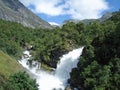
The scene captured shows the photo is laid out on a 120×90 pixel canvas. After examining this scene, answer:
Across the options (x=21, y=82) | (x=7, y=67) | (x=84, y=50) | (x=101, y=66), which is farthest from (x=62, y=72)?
(x=21, y=82)

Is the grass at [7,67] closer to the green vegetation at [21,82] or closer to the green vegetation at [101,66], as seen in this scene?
the green vegetation at [21,82]

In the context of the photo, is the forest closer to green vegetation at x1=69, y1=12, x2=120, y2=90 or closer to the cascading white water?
green vegetation at x1=69, y1=12, x2=120, y2=90

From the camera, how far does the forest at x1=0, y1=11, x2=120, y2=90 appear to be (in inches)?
2928

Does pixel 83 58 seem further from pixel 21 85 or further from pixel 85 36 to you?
pixel 85 36

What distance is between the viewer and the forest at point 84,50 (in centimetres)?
7438

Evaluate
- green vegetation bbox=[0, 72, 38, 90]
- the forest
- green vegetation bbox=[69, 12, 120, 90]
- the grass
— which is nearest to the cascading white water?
the forest

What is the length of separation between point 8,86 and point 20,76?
5.78 meters

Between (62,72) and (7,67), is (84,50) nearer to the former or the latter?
(7,67)

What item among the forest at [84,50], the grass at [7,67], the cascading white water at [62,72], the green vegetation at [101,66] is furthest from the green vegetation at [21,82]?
the cascading white water at [62,72]

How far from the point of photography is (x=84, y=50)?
93000mm

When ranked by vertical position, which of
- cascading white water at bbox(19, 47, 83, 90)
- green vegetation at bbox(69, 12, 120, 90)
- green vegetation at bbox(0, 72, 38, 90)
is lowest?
green vegetation at bbox(0, 72, 38, 90)

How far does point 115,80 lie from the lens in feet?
241

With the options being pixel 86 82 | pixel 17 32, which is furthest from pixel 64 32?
pixel 86 82

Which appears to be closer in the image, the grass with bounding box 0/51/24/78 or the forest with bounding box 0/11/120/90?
the forest with bounding box 0/11/120/90
